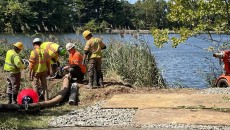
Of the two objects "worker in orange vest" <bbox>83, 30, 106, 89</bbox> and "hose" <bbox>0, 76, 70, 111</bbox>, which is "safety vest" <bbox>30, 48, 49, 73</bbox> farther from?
"worker in orange vest" <bbox>83, 30, 106, 89</bbox>

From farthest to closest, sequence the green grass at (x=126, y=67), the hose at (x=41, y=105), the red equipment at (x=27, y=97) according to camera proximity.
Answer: the green grass at (x=126, y=67) < the red equipment at (x=27, y=97) < the hose at (x=41, y=105)

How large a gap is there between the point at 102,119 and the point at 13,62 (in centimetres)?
312

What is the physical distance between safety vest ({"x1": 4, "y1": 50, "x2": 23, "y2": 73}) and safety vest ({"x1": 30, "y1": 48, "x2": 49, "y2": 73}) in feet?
1.45

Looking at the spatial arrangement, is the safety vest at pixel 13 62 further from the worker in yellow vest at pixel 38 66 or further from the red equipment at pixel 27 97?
the red equipment at pixel 27 97

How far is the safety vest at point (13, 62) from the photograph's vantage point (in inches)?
407

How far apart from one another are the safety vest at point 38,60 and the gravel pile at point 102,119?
5.72 ft

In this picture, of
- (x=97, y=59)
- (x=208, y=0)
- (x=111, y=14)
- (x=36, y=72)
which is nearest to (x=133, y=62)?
(x=97, y=59)

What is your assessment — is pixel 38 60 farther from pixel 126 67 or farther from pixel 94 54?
pixel 126 67

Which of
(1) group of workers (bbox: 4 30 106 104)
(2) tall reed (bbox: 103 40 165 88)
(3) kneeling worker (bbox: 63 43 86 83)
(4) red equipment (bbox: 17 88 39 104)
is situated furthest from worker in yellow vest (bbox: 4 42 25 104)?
(2) tall reed (bbox: 103 40 165 88)

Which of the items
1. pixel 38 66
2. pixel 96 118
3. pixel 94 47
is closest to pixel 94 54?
pixel 94 47

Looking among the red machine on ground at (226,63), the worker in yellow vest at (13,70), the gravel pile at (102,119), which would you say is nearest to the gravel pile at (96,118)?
the gravel pile at (102,119)

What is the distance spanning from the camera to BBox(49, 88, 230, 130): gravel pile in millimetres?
8016

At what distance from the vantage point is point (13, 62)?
10.5 metres

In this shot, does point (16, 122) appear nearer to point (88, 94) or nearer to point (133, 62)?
point (88, 94)
